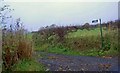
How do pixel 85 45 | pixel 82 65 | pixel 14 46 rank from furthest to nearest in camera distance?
pixel 85 45 → pixel 82 65 → pixel 14 46

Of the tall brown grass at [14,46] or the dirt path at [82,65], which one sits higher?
the tall brown grass at [14,46]

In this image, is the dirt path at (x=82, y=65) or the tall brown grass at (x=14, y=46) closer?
the tall brown grass at (x=14, y=46)

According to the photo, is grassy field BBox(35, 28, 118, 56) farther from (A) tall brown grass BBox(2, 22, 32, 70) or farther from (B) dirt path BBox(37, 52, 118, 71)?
(A) tall brown grass BBox(2, 22, 32, 70)

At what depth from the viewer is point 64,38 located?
3189cm

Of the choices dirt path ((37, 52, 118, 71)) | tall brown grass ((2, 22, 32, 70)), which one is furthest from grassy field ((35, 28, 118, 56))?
tall brown grass ((2, 22, 32, 70))

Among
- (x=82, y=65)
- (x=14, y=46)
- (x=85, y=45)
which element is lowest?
(x=85, y=45)

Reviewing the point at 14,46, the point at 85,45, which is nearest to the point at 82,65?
the point at 14,46

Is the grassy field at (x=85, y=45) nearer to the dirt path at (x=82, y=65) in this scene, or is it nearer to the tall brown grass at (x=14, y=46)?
the dirt path at (x=82, y=65)

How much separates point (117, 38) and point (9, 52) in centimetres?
1383

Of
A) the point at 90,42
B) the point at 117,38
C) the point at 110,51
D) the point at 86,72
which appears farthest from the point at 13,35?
the point at 90,42

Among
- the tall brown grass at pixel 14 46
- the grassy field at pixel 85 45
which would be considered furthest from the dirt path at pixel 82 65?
the grassy field at pixel 85 45

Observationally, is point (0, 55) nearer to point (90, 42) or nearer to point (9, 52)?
point (9, 52)

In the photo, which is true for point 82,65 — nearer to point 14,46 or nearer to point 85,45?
point 14,46

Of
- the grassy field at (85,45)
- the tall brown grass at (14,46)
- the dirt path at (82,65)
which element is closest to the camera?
the tall brown grass at (14,46)
